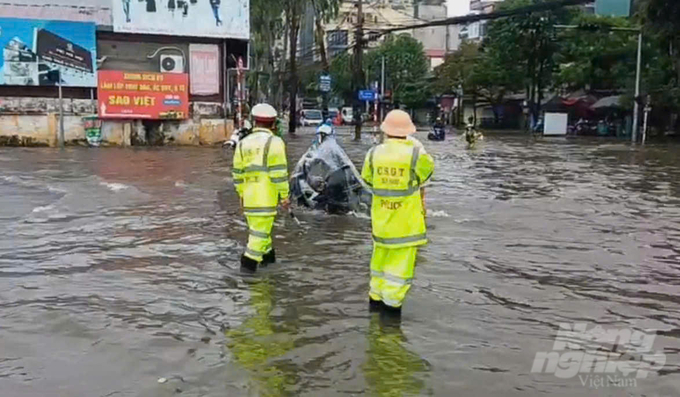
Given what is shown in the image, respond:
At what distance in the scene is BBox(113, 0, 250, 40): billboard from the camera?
31312mm

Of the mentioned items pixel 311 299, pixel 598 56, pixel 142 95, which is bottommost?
pixel 311 299

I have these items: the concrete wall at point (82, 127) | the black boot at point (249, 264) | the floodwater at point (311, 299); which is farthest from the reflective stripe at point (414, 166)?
the concrete wall at point (82, 127)

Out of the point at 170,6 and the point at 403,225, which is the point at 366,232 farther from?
the point at 170,6

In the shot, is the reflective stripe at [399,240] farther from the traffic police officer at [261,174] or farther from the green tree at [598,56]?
the green tree at [598,56]

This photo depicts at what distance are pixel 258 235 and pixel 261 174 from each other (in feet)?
1.99

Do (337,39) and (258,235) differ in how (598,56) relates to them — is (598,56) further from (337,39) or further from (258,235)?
(258,235)

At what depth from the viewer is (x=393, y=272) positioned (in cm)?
608

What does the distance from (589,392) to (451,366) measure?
894 millimetres

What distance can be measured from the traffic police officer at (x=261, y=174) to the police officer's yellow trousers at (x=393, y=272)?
1699 millimetres

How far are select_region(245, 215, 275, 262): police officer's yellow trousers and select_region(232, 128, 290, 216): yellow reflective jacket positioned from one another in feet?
0.22

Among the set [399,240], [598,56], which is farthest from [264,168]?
[598,56]

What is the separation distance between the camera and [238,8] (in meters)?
33.1

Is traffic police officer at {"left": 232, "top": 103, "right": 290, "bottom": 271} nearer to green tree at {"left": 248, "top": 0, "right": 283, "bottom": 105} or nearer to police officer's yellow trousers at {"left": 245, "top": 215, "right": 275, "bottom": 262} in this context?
police officer's yellow trousers at {"left": 245, "top": 215, "right": 275, "bottom": 262}

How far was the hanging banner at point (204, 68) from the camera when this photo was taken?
33.1 m
